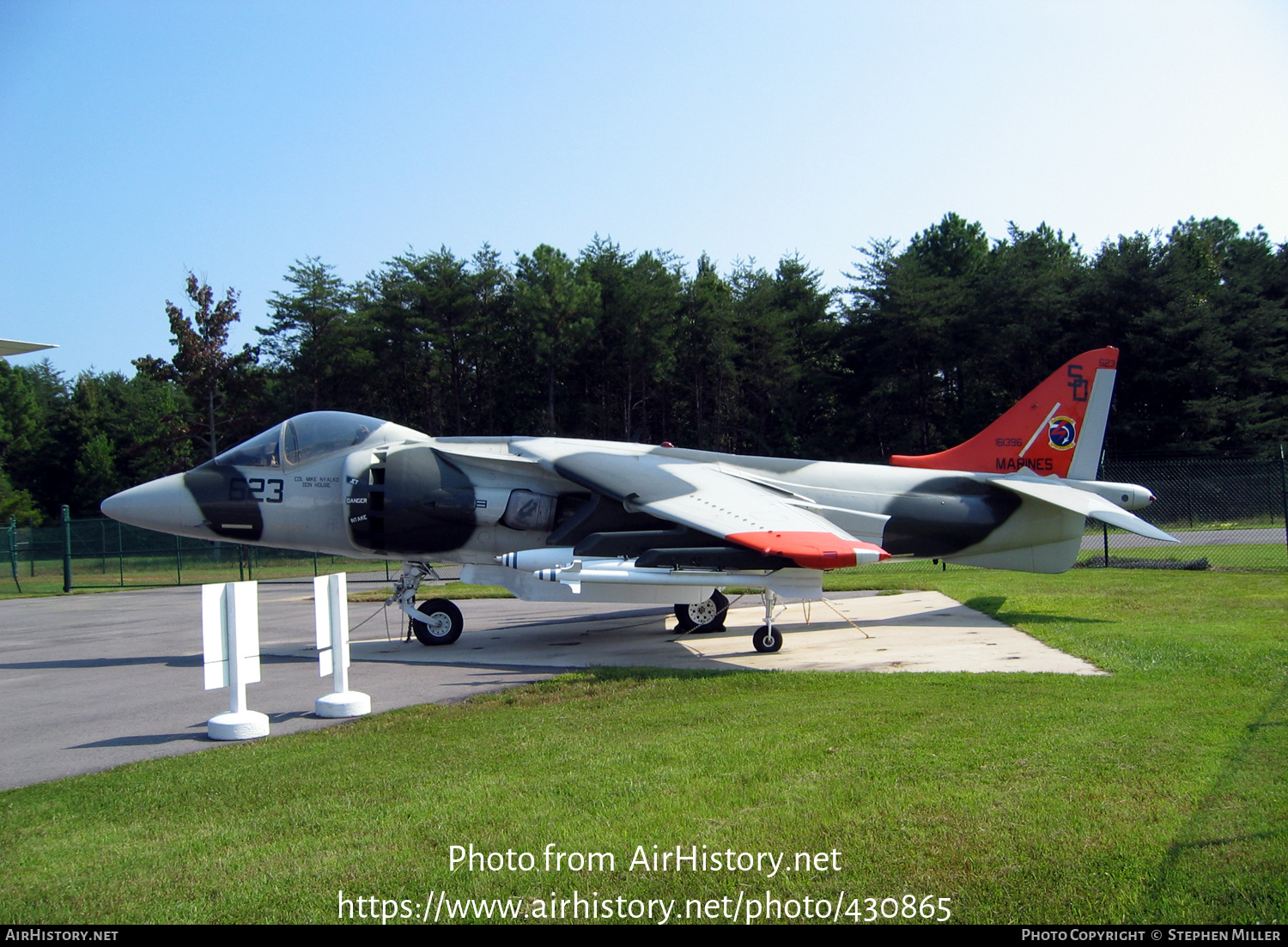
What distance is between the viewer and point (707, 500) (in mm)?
11391

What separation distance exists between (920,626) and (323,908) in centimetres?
1073

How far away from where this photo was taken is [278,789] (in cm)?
570

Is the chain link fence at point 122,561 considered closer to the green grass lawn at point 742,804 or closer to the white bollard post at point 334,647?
the white bollard post at point 334,647

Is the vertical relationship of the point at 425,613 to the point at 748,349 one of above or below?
below

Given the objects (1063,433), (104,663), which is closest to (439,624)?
(104,663)

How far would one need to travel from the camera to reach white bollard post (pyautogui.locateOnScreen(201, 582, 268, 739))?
729 centimetres

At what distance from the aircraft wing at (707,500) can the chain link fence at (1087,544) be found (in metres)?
12.2

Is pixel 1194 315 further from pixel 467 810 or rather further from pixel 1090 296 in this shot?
pixel 467 810

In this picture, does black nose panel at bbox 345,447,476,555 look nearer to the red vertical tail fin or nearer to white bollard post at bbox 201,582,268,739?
white bollard post at bbox 201,582,268,739

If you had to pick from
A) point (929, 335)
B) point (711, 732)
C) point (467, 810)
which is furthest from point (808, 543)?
point (929, 335)

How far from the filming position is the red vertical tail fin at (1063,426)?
46.4 ft

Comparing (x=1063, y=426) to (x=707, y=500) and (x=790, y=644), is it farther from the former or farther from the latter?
(x=707, y=500)

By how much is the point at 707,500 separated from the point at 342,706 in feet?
16.8

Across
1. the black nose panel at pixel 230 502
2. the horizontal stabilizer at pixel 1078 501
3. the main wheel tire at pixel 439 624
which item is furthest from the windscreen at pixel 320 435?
the horizontal stabilizer at pixel 1078 501
